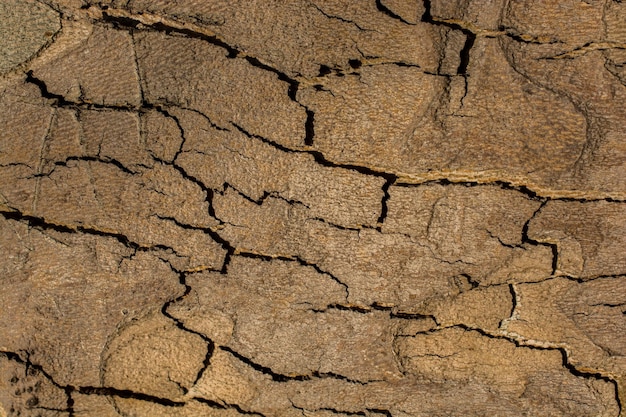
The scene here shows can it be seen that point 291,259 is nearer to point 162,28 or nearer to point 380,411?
point 380,411

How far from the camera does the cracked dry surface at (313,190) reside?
50.9 inches

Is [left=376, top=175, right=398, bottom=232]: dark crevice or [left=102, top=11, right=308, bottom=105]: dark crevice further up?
[left=102, top=11, right=308, bottom=105]: dark crevice

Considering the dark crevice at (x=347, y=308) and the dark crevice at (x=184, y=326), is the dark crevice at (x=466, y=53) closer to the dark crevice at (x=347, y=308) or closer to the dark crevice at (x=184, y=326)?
the dark crevice at (x=347, y=308)

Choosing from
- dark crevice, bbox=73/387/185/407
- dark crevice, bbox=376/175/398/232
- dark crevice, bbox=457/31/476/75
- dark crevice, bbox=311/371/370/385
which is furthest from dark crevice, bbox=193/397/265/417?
dark crevice, bbox=457/31/476/75

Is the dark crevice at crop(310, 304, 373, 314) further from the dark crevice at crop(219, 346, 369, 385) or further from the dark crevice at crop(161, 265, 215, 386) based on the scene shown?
the dark crevice at crop(161, 265, 215, 386)

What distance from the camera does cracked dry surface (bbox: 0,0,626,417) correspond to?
1294 mm

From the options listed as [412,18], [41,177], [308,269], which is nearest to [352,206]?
[308,269]

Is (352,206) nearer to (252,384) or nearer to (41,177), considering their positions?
(252,384)

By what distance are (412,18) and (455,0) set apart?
0.35ft

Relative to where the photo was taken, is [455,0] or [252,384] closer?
[455,0]

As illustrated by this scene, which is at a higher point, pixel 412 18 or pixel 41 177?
pixel 412 18

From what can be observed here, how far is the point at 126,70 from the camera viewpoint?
133 centimetres

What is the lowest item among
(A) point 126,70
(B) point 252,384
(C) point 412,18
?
(B) point 252,384

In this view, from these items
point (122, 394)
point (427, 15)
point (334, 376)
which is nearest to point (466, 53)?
point (427, 15)
